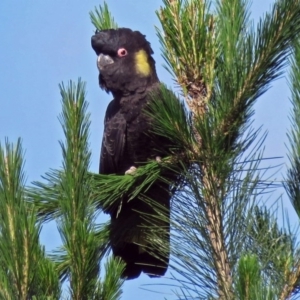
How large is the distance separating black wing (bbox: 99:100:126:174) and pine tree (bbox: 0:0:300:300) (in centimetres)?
134

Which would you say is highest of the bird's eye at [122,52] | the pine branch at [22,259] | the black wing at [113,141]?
the bird's eye at [122,52]

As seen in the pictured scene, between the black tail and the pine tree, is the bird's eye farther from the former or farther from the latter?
the pine tree

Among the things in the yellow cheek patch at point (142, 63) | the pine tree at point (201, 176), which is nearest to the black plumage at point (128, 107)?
the yellow cheek patch at point (142, 63)

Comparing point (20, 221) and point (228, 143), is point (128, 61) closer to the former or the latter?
point (228, 143)

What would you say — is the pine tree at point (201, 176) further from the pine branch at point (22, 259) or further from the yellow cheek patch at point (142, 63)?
the yellow cheek patch at point (142, 63)

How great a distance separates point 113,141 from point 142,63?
49 cm

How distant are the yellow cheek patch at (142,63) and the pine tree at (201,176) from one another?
1.52 m

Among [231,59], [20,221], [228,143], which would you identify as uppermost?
[231,59]

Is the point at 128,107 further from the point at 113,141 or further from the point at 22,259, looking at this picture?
the point at 22,259

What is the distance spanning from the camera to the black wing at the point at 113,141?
3807 millimetres

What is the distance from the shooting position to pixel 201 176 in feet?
7.29

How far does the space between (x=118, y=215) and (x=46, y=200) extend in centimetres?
55

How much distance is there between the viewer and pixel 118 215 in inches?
127

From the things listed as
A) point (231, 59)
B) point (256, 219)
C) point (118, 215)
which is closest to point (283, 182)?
point (256, 219)
